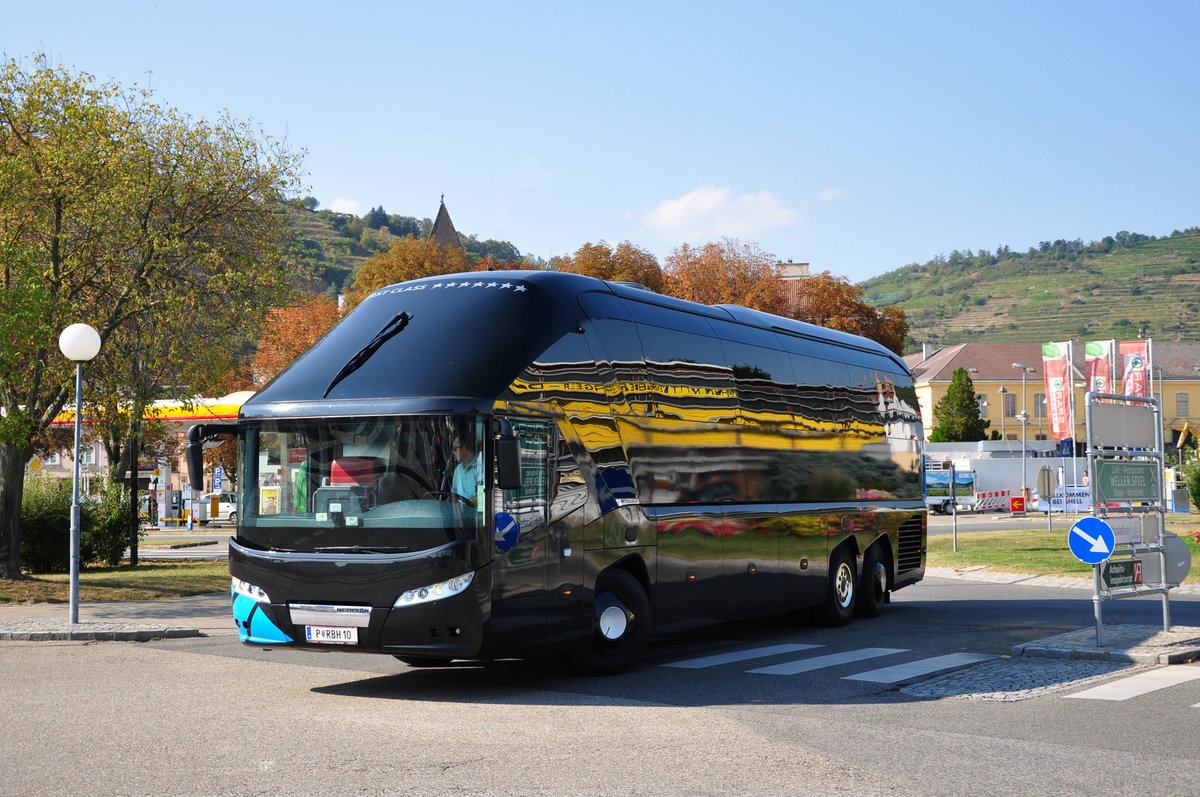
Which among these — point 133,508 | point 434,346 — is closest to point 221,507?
point 133,508

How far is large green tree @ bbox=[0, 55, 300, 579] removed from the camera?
20.6m

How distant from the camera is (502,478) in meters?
9.81

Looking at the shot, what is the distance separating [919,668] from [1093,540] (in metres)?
2.61

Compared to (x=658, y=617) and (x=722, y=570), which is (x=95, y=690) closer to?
(x=658, y=617)

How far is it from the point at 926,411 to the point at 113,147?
103 metres

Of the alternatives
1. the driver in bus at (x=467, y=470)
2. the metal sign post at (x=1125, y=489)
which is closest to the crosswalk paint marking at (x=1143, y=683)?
the metal sign post at (x=1125, y=489)

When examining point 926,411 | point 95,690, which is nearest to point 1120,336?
point 926,411

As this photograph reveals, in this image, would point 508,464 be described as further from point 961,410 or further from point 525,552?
point 961,410

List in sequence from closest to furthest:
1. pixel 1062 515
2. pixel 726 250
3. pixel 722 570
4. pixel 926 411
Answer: pixel 722 570, pixel 1062 515, pixel 726 250, pixel 926 411

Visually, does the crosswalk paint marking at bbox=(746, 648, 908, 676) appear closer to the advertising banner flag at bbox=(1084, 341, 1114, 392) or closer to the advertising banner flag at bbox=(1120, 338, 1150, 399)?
the advertising banner flag at bbox=(1120, 338, 1150, 399)

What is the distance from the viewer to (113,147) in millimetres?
21391

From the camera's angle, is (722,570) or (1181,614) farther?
(1181,614)

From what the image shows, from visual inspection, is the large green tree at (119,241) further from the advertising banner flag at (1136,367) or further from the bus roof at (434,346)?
the advertising banner flag at (1136,367)

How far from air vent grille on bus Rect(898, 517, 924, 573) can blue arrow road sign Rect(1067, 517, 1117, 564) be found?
5204mm
